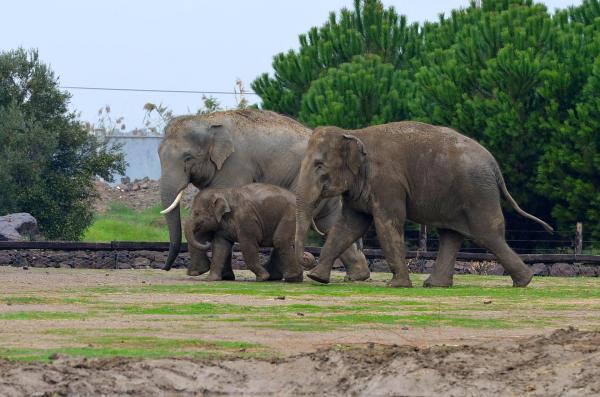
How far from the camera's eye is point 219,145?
26750 mm

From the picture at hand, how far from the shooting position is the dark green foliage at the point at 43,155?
43875 millimetres

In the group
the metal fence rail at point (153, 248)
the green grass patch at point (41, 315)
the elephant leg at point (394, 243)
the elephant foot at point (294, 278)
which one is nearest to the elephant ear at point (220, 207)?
the elephant foot at point (294, 278)

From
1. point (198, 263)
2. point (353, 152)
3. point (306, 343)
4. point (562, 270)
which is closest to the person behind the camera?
point (306, 343)

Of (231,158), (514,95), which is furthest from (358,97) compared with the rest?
(231,158)

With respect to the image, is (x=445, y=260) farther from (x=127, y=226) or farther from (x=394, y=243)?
(x=127, y=226)

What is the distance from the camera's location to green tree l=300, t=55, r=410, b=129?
47.0 meters

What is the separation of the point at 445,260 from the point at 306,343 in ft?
31.1

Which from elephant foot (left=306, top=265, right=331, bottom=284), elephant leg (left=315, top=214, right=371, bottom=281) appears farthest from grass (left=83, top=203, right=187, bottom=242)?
elephant foot (left=306, top=265, right=331, bottom=284)

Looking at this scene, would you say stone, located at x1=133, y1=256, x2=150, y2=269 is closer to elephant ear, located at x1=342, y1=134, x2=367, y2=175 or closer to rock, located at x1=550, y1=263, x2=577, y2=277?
rock, located at x1=550, y1=263, x2=577, y2=277

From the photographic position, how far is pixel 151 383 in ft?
41.1

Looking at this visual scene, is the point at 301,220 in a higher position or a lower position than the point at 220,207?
lower

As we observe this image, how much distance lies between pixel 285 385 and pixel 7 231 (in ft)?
74.5

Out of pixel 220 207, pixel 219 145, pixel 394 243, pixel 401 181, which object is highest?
pixel 219 145

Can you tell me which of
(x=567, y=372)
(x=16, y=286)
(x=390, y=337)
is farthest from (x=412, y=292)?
(x=567, y=372)
